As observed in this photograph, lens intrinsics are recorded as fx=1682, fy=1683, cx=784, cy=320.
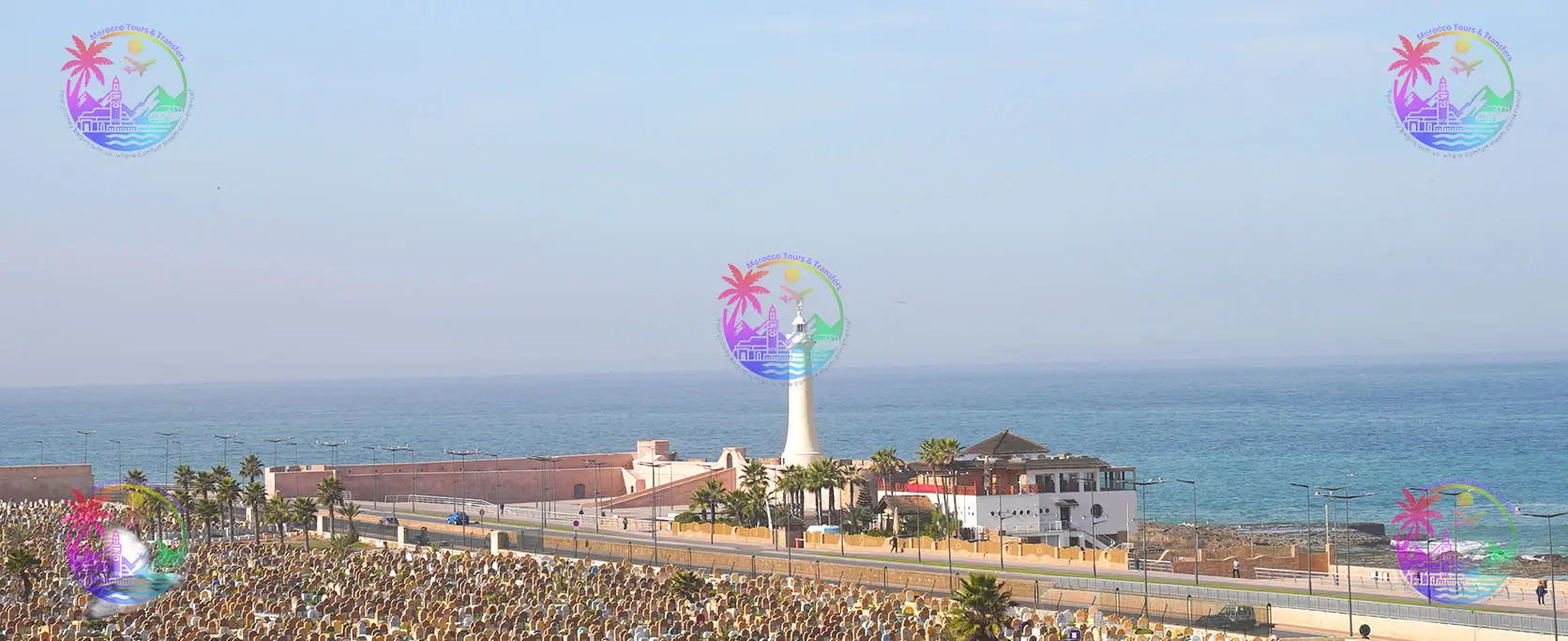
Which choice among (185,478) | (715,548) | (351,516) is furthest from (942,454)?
(185,478)

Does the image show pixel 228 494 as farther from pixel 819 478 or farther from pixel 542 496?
pixel 819 478

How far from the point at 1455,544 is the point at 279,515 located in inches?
2089

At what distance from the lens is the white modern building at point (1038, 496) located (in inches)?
2643

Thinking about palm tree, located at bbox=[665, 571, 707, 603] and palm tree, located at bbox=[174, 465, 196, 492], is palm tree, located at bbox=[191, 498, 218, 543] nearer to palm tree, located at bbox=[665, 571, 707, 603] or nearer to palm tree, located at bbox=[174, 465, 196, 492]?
palm tree, located at bbox=[174, 465, 196, 492]

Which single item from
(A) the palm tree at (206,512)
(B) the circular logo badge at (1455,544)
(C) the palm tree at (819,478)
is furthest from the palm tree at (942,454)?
(A) the palm tree at (206,512)

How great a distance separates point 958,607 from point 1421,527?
6563cm

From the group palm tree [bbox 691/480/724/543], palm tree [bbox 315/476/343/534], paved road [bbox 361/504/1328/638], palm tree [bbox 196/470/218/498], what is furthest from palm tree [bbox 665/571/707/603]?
palm tree [bbox 196/470/218/498]

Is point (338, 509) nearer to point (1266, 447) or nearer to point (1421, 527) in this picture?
point (1421, 527)

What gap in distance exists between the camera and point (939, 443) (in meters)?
66.1

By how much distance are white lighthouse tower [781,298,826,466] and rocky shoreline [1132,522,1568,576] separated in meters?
14.9

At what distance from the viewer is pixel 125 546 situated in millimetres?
58406

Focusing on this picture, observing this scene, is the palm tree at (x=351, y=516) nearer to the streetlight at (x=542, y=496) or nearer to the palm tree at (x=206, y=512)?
the palm tree at (x=206, y=512)

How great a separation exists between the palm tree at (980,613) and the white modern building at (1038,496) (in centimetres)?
2854

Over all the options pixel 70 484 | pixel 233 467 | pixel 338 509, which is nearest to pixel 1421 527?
pixel 338 509
